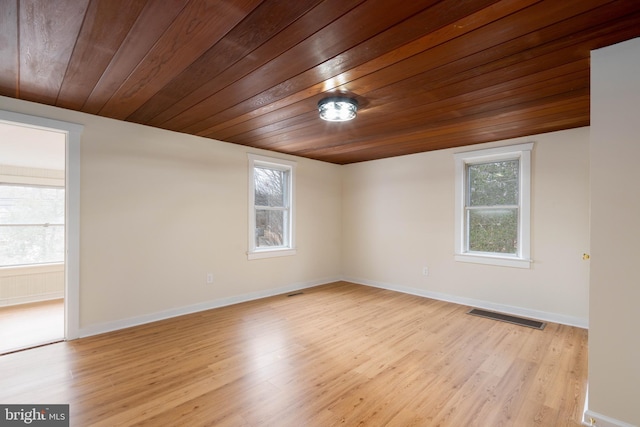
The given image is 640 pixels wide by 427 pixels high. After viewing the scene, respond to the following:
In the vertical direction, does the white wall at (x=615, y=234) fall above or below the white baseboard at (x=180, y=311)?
above

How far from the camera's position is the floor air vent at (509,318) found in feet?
11.3

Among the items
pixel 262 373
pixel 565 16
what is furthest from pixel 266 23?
pixel 262 373

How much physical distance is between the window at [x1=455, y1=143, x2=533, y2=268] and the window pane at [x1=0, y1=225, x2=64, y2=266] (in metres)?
6.18

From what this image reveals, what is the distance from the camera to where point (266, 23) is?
1.60 m

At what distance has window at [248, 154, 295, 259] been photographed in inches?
179

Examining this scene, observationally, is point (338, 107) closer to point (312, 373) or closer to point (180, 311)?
point (312, 373)

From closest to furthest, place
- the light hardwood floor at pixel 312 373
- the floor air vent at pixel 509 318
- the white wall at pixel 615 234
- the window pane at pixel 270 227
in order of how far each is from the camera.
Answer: the white wall at pixel 615 234 → the light hardwood floor at pixel 312 373 → the floor air vent at pixel 509 318 → the window pane at pixel 270 227

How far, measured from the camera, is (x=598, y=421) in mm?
1788

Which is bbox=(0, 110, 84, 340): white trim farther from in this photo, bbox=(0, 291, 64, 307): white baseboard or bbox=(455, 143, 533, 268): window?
bbox=(455, 143, 533, 268): window

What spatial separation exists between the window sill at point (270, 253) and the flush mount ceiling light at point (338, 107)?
2551mm

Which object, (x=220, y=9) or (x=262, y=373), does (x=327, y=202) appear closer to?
(x=262, y=373)

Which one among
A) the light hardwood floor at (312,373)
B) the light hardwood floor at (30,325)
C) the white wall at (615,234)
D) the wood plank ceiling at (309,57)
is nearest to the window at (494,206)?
the wood plank ceiling at (309,57)

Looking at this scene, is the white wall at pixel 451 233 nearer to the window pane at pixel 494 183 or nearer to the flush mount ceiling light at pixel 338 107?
the window pane at pixel 494 183

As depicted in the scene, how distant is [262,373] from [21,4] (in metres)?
2.71
